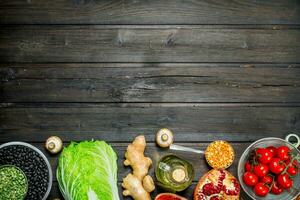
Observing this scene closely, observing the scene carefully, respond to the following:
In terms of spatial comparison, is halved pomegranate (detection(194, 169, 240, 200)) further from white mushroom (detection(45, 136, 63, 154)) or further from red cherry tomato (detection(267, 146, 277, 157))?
white mushroom (detection(45, 136, 63, 154))

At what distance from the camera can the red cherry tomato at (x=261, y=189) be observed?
2594 mm

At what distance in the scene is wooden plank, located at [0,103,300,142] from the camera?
2.76 metres

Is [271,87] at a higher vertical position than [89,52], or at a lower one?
lower

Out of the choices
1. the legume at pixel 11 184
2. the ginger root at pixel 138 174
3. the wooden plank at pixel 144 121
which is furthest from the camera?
the wooden plank at pixel 144 121

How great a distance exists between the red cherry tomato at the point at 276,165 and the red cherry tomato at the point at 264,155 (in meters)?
0.02

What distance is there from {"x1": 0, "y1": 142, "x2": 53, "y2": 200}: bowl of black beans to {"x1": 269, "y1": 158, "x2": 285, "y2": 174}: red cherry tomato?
4.31 feet

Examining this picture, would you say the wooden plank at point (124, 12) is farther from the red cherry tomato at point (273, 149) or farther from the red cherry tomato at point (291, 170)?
the red cherry tomato at point (291, 170)

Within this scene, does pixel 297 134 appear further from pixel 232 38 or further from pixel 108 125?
pixel 108 125

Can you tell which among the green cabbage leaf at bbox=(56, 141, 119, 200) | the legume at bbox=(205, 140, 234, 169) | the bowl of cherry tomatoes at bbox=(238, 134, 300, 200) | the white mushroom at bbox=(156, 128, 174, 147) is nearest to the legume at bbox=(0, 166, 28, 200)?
the green cabbage leaf at bbox=(56, 141, 119, 200)

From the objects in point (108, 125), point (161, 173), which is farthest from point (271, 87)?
point (108, 125)

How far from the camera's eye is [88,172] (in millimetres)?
2547

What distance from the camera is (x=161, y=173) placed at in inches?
104

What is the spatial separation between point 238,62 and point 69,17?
112 centimetres

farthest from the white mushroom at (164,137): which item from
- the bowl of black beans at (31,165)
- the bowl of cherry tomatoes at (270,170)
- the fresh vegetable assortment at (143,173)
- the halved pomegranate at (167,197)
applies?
the bowl of black beans at (31,165)
